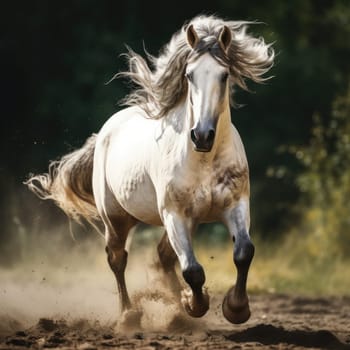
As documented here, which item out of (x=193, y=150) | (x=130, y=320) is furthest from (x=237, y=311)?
(x=130, y=320)

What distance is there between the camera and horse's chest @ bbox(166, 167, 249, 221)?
21.6ft

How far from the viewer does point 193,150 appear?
655 centimetres

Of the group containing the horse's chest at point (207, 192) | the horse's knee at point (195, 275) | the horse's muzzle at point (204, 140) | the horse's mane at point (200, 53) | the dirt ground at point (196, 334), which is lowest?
the dirt ground at point (196, 334)

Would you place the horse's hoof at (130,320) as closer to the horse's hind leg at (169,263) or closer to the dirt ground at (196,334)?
the dirt ground at (196,334)

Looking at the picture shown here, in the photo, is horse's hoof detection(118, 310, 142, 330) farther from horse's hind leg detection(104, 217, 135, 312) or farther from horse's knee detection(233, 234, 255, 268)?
horse's knee detection(233, 234, 255, 268)

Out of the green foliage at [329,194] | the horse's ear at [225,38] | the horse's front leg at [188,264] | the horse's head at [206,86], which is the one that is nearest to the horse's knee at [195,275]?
the horse's front leg at [188,264]

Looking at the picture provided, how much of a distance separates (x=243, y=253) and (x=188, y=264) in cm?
36

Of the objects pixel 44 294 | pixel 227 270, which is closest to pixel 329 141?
pixel 227 270

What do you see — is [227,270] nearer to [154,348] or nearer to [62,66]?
[154,348]

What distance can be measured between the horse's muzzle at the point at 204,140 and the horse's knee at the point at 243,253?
750 mm

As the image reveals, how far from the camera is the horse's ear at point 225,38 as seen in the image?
21.3 ft

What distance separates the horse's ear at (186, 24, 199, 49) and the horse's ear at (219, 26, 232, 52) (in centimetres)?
16

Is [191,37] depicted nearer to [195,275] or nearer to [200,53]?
[200,53]

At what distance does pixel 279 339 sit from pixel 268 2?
17703mm
